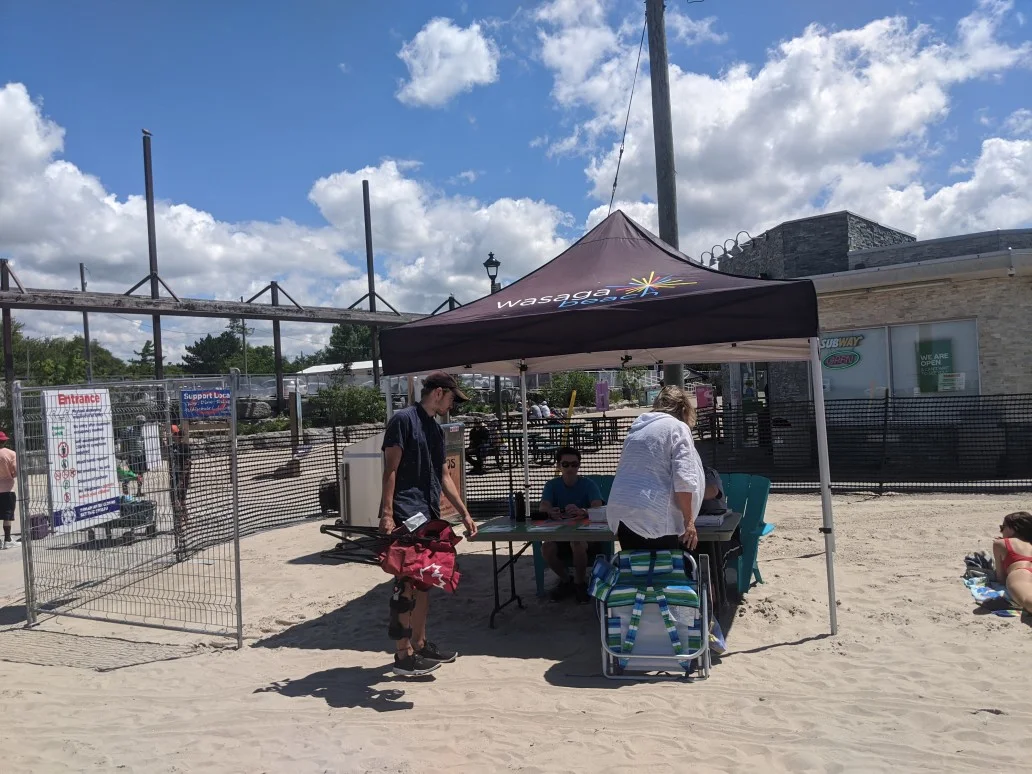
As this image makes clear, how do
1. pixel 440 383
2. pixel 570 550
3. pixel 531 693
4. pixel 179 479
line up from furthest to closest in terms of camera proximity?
1. pixel 179 479
2. pixel 570 550
3. pixel 440 383
4. pixel 531 693

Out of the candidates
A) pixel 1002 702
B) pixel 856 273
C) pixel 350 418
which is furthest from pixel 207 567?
pixel 350 418

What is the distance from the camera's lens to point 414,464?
4598 millimetres

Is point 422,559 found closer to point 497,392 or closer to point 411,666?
point 411,666

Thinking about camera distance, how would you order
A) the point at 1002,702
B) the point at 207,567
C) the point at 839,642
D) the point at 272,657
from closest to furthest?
the point at 1002,702
the point at 839,642
the point at 272,657
the point at 207,567

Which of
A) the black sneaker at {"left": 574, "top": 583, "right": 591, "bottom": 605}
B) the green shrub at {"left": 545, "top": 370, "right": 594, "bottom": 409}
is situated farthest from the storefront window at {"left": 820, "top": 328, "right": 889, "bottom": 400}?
the green shrub at {"left": 545, "top": 370, "right": 594, "bottom": 409}

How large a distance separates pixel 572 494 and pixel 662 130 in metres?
5.23

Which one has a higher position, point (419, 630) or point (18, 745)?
point (419, 630)

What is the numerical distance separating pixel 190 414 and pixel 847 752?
550cm

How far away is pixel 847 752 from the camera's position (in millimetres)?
3340

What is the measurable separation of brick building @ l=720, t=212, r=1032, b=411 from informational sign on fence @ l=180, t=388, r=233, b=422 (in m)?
10.1

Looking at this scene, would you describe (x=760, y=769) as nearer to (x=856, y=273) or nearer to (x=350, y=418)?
(x=856, y=273)

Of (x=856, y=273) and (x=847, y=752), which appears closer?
(x=847, y=752)

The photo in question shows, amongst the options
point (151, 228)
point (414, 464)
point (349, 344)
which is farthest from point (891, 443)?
point (349, 344)

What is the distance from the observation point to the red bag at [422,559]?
4391 millimetres
